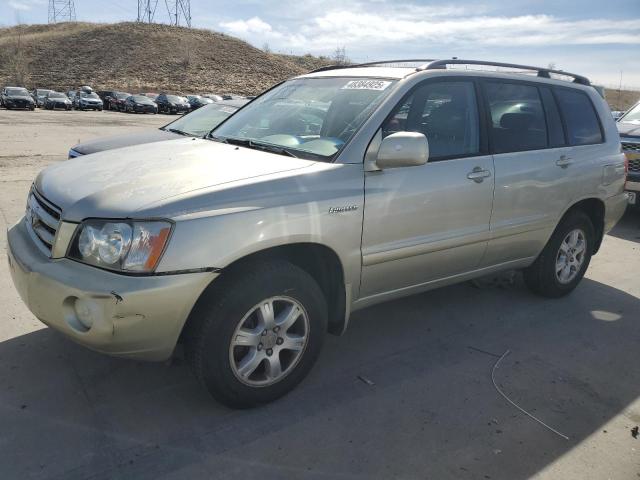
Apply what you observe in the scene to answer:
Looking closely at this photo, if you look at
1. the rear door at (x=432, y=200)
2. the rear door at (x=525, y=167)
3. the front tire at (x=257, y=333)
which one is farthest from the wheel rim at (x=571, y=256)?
the front tire at (x=257, y=333)

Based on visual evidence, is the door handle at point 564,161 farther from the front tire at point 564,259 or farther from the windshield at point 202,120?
the windshield at point 202,120

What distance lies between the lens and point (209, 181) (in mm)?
2799

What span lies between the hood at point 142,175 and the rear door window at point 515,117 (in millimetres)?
1649

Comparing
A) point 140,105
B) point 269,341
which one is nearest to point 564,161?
point 269,341

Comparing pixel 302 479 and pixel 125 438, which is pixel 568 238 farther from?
pixel 125 438

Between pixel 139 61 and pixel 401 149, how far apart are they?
62.7 metres

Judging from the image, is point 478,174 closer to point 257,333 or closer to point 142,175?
point 257,333

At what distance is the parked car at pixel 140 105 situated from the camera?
124 ft

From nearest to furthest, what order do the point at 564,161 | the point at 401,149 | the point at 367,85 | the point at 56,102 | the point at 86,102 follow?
1. the point at 401,149
2. the point at 367,85
3. the point at 564,161
4. the point at 56,102
5. the point at 86,102

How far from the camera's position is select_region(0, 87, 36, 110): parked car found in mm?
33675

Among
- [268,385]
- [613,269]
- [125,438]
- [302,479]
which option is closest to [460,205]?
[268,385]

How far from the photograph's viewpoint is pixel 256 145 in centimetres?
354

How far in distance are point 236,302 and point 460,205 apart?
1704 mm

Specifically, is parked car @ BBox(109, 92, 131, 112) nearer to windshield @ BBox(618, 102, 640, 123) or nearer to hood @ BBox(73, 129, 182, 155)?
hood @ BBox(73, 129, 182, 155)
